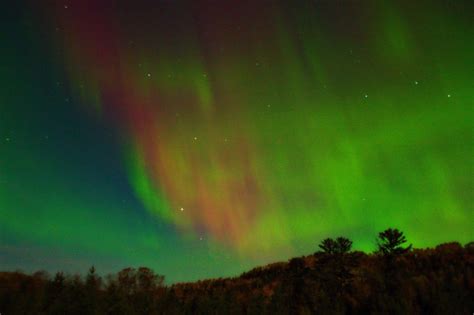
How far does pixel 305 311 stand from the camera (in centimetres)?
1588

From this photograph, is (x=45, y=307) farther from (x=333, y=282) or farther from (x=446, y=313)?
(x=446, y=313)

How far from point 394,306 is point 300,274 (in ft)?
31.9

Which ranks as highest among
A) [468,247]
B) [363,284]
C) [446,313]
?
[468,247]

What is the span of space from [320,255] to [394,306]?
25.2 feet

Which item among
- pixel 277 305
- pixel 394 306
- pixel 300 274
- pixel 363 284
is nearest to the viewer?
pixel 394 306

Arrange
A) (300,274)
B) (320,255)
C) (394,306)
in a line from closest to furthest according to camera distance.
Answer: (394,306)
(320,255)
(300,274)

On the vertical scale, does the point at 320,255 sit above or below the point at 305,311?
above

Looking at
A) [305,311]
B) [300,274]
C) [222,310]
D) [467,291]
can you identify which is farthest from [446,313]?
[300,274]

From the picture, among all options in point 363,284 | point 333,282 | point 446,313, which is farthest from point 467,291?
point 333,282

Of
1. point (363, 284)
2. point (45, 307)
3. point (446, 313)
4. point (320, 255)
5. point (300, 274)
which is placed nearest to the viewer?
point (446, 313)

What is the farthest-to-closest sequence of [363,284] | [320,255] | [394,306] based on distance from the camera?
[320,255]
[363,284]
[394,306]

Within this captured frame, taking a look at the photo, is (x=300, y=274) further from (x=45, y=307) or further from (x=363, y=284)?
(x=45, y=307)

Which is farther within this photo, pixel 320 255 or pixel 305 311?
pixel 320 255

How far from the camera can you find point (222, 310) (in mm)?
15828
